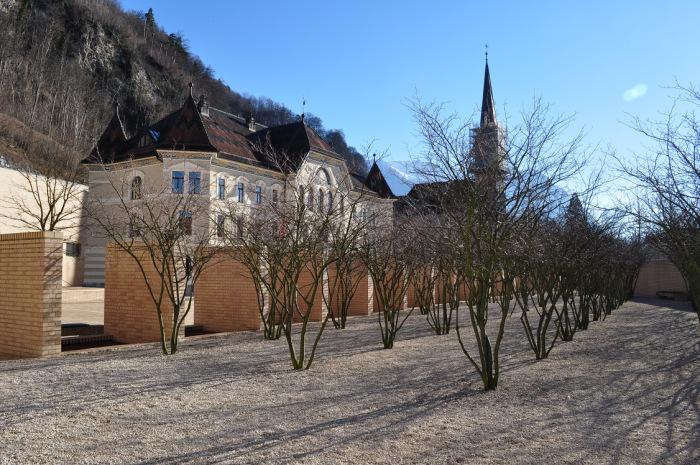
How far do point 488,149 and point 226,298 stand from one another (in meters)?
9.47

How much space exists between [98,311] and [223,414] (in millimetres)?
15244

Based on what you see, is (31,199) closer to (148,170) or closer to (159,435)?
(148,170)

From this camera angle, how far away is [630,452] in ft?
13.5

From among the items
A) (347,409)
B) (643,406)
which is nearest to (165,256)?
(347,409)

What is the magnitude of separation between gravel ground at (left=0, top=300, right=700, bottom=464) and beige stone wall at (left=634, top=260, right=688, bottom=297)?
Answer: 1217 inches

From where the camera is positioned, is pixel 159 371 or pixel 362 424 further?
pixel 159 371

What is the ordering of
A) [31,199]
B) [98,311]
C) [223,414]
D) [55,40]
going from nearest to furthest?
[223,414] → [98,311] → [31,199] → [55,40]

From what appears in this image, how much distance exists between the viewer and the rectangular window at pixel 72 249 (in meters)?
30.6

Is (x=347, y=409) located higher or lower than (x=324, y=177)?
lower

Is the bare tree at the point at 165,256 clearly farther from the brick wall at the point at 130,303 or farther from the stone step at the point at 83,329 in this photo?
the stone step at the point at 83,329

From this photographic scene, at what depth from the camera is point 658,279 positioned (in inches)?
1469

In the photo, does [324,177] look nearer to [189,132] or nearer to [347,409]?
[189,132]

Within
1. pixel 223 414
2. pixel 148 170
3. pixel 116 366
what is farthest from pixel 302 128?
pixel 223 414

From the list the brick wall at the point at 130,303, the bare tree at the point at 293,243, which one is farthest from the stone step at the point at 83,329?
the bare tree at the point at 293,243
